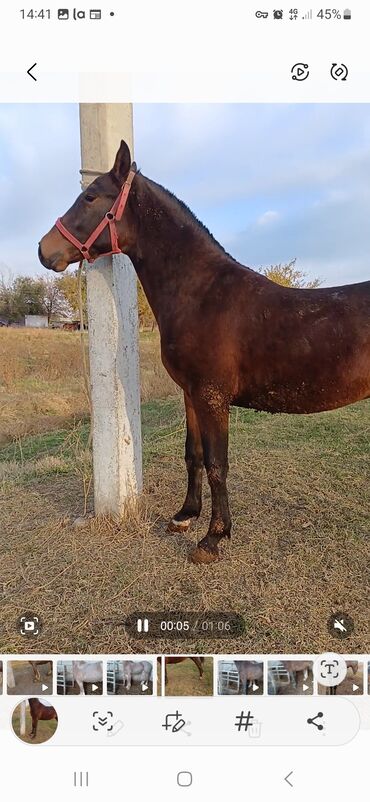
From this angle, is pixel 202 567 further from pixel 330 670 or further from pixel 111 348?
pixel 111 348

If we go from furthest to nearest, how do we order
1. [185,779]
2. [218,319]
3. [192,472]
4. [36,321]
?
[36,321]
[192,472]
[218,319]
[185,779]

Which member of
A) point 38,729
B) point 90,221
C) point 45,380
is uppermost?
point 90,221

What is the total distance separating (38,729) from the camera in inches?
57.8

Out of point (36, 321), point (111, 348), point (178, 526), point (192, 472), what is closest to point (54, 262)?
point (111, 348)

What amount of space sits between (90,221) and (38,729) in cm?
242

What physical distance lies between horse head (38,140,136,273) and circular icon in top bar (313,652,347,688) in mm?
2339

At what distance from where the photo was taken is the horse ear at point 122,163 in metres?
2.40

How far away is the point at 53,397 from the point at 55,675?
A: 8.74m

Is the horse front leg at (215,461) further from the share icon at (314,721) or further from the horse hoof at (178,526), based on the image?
the share icon at (314,721)

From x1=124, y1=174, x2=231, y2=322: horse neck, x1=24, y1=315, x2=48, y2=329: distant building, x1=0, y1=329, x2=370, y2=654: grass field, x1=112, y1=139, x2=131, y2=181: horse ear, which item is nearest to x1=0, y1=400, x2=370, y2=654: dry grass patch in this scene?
x1=0, y1=329, x2=370, y2=654: grass field
